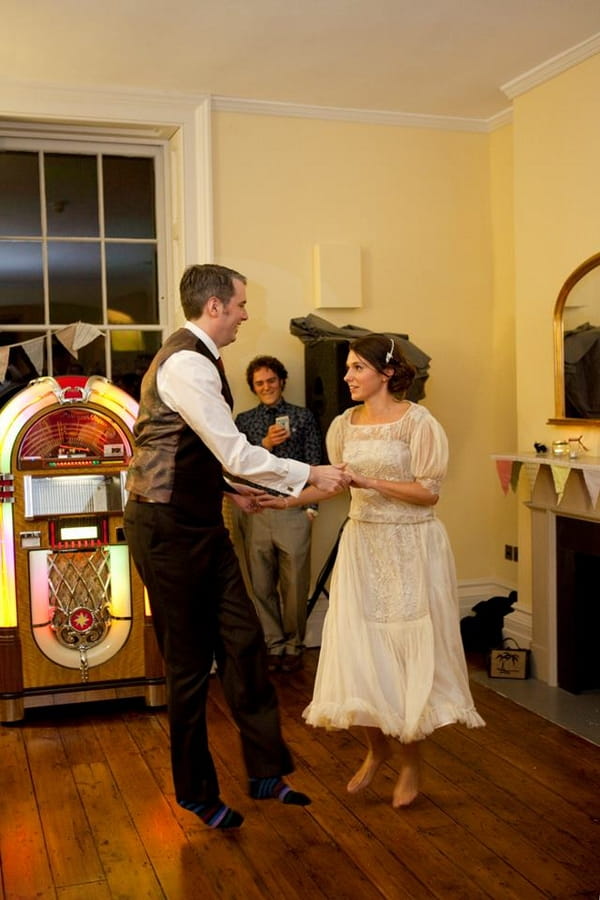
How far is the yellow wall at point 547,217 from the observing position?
4.47 metres

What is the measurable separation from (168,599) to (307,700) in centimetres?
174

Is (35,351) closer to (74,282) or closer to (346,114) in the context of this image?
(74,282)

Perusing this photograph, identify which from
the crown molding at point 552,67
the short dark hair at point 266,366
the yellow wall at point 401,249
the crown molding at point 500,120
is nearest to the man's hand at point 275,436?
the short dark hair at point 266,366

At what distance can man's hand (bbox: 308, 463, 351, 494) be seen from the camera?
10.1 ft

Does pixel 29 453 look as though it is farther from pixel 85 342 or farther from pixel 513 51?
pixel 513 51

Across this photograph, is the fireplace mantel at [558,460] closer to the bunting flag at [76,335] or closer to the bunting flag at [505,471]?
the bunting flag at [505,471]

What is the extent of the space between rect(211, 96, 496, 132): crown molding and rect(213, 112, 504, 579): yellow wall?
0.04 m

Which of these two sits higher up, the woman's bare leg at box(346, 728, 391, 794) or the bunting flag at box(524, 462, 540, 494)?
the bunting flag at box(524, 462, 540, 494)

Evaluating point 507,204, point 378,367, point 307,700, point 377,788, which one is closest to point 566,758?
point 377,788

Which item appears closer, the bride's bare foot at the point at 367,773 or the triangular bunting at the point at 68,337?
the bride's bare foot at the point at 367,773

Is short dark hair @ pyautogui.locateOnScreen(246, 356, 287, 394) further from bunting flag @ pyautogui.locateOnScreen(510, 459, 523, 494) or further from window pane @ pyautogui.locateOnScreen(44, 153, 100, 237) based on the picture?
bunting flag @ pyautogui.locateOnScreen(510, 459, 523, 494)

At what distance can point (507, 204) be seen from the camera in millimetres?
5516

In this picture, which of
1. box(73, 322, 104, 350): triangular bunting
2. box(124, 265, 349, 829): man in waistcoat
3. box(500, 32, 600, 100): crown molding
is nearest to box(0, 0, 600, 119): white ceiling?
box(500, 32, 600, 100): crown molding

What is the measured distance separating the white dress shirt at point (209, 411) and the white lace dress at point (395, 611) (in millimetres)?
480
